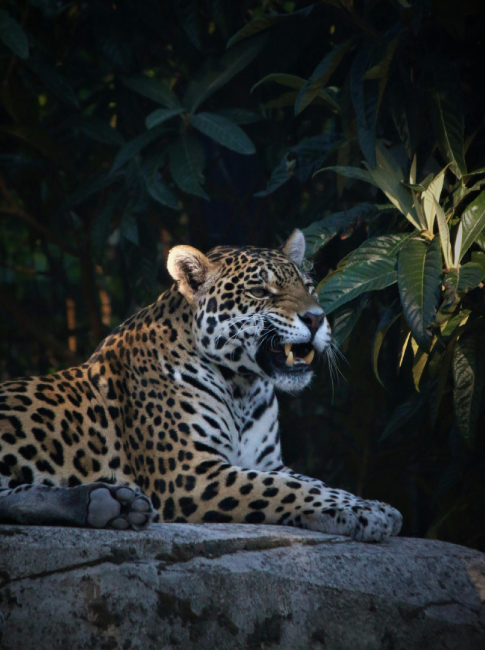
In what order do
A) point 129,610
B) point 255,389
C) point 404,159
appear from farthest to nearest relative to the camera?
point 404,159 < point 255,389 < point 129,610

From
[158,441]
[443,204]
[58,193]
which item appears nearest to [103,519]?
[158,441]

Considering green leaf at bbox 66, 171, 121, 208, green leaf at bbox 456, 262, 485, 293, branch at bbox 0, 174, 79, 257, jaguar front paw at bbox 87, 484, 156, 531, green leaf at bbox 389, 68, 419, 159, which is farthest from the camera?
branch at bbox 0, 174, 79, 257

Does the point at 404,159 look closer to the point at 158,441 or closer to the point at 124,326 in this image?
the point at 124,326

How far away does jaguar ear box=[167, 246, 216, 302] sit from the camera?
4.54m

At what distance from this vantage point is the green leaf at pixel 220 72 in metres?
5.86

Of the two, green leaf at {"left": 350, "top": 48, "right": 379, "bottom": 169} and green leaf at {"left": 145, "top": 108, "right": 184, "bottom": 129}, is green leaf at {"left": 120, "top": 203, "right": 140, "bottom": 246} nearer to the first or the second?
green leaf at {"left": 145, "top": 108, "right": 184, "bottom": 129}

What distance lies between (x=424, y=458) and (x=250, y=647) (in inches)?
137

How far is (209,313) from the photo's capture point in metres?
4.46

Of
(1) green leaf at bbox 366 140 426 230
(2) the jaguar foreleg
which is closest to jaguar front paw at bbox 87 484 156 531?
(2) the jaguar foreleg

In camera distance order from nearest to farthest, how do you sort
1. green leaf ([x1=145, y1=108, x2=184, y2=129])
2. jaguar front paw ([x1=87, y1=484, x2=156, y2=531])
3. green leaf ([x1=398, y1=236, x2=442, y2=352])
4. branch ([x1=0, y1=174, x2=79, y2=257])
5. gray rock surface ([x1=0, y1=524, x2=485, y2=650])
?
gray rock surface ([x1=0, y1=524, x2=485, y2=650])
jaguar front paw ([x1=87, y1=484, x2=156, y2=531])
green leaf ([x1=398, y1=236, x2=442, y2=352])
green leaf ([x1=145, y1=108, x2=184, y2=129])
branch ([x1=0, y1=174, x2=79, y2=257])

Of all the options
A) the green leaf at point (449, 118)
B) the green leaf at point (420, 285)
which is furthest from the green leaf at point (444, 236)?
the green leaf at point (449, 118)

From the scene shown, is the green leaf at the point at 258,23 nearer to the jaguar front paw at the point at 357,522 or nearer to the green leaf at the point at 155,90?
the green leaf at the point at 155,90

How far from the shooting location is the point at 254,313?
14.2 feet

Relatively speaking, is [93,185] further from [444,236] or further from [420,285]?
[420,285]
